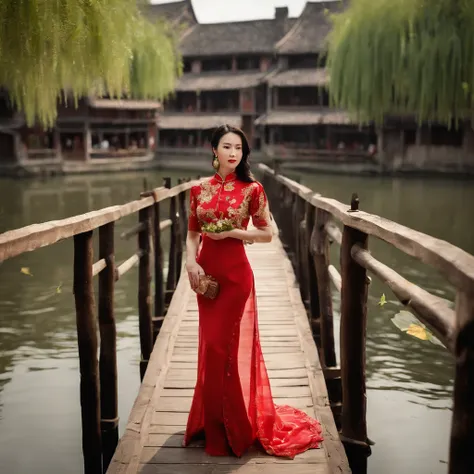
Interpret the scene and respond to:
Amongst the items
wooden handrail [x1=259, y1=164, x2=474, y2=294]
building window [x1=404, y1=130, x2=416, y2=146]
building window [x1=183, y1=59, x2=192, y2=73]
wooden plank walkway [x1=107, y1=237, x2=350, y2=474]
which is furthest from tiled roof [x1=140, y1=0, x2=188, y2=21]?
wooden handrail [x1=259, y1=164, x2=474, y2=294]

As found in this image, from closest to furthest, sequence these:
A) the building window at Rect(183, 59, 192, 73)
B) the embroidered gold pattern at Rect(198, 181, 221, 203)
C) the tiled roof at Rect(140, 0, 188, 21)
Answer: the embroidered gold pattern at Rect(198, 181, 221, 203) → the building window at Rect(183, 59, 192, 73) → the tiled roof at Rect(140, 0, 188, 21)

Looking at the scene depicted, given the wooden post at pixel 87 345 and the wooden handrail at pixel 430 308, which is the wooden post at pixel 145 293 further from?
the wooden handrail at pixel 430 308

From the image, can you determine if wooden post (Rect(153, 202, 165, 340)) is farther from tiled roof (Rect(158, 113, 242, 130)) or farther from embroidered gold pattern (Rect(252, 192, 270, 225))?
tiled roof (Rect(158, 113, 242, 130))

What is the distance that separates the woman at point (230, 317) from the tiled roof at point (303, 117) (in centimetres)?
A: 2929

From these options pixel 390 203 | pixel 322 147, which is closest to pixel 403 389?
pixel 390 203

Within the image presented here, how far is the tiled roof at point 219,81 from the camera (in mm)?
37156

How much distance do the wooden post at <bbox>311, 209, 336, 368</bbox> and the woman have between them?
2524 mm

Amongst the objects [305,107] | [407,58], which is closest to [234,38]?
[305,107]

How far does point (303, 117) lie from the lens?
3400cm

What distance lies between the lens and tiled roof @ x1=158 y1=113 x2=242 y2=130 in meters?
37.4

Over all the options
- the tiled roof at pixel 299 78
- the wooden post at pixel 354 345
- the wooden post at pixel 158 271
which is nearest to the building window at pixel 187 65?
the tiled roof at pixel 299 78

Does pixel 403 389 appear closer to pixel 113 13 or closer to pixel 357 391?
pixel 357 391

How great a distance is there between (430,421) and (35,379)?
416 centimetres

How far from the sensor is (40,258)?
1216cm
